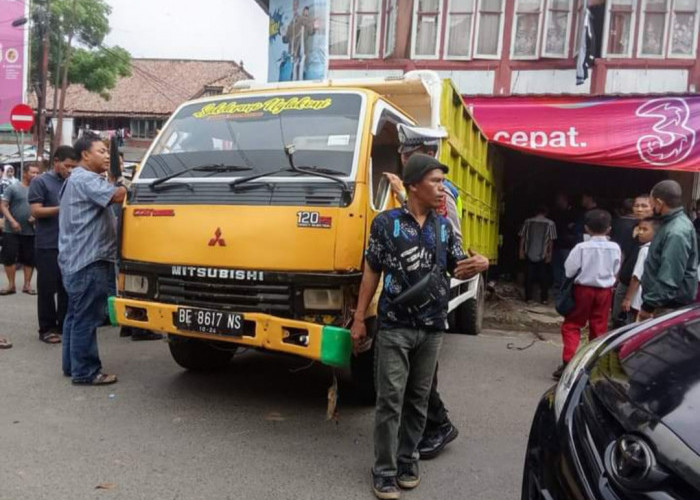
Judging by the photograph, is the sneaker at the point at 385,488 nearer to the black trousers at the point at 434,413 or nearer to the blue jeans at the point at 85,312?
the black trousers at the point at 434,413

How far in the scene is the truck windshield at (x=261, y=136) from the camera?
149 inches

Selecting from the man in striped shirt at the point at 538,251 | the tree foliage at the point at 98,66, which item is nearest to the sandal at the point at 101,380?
the man in striped shirt at the point at 538,251

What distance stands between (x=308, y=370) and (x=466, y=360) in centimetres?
168

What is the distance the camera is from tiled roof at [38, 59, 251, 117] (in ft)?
108

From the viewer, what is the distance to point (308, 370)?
498 centimetres

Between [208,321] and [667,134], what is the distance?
814 centimetres

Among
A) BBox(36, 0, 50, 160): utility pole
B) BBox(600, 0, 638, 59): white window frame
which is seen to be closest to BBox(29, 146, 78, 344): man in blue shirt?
BBox(600, 0, 638, 59): white window frame

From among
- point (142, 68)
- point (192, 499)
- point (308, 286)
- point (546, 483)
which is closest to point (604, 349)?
point (546, 483)

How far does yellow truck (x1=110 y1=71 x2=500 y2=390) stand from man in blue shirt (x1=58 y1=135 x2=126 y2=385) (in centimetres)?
46

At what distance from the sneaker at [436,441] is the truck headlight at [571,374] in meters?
1.22

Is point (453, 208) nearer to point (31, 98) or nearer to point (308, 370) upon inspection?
point (308, 370)

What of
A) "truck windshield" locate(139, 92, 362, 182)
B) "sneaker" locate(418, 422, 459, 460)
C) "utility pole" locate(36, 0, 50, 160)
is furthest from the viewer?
"utility pole" locate(36, 0, 50, 160)

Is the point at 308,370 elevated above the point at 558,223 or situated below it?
below

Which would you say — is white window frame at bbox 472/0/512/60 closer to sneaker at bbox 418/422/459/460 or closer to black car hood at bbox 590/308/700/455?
sneaker at bbox 418/422/459/460
